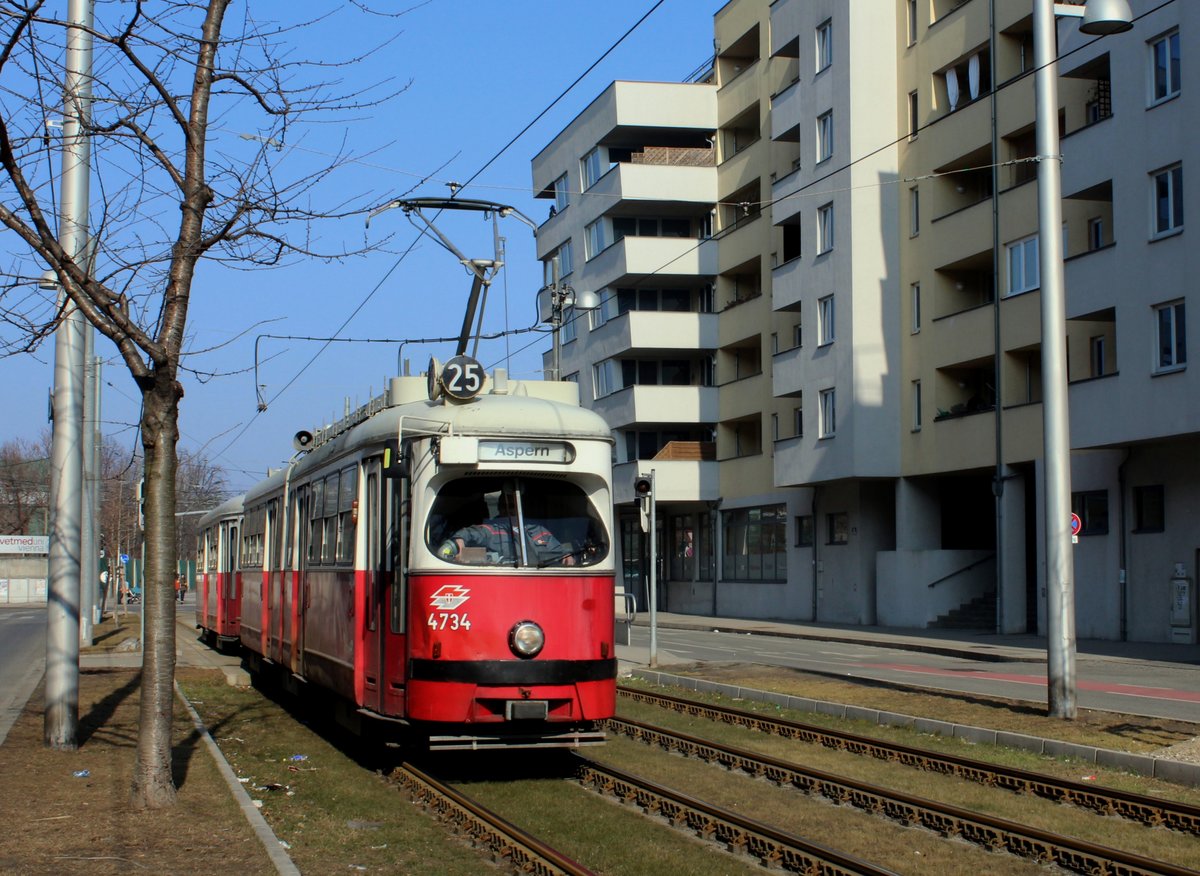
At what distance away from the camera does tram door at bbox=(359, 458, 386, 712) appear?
1225 cm

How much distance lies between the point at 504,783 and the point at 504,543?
203 centimetres

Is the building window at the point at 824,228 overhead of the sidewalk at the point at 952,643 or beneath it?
overhead

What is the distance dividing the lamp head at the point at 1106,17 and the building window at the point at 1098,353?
1694 centimetres

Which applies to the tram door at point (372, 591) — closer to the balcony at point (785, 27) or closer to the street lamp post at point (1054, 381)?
the street lamp post at point (1054, 381)

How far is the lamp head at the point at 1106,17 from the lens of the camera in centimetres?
1630

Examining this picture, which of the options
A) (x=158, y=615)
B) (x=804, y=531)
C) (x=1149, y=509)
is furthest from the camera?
(x=804, y=531)

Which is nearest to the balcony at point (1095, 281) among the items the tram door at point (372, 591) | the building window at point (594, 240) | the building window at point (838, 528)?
the building window at point (838, 528)

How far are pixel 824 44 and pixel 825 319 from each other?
27.5 feet

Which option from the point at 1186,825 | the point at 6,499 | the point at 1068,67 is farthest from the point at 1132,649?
the point at 6,499

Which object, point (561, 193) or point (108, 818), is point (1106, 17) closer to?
point (108, 818)

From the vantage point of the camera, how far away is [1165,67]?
2897 cm

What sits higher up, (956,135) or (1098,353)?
(956,135)

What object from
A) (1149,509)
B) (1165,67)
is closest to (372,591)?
(1165,67)

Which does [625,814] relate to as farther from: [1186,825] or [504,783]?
[1186,825]
